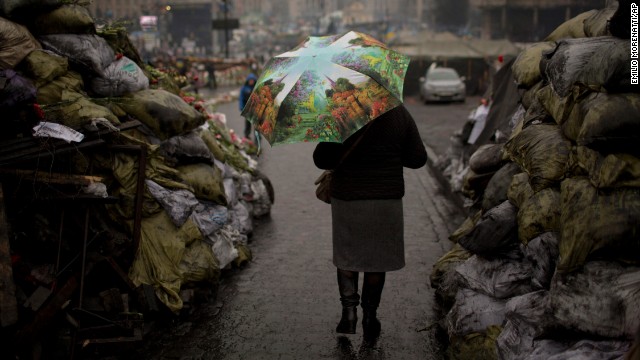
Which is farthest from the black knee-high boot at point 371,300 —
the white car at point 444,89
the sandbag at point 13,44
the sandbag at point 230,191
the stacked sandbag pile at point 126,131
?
the white car at point 444,89

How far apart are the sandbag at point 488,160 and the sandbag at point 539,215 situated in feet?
5.45

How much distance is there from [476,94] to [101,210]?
31255mm

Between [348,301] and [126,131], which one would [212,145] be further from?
[348,301]

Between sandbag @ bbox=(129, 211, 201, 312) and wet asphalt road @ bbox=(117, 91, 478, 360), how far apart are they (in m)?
0.26

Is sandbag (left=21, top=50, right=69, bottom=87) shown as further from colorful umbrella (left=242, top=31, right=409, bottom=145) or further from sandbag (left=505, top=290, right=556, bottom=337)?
sandbag (left=505, top=290, right=556, bottom=337)

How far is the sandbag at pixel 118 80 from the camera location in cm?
595

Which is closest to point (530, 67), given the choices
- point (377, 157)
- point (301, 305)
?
point (377, 157)

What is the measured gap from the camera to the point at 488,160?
19.4 feet

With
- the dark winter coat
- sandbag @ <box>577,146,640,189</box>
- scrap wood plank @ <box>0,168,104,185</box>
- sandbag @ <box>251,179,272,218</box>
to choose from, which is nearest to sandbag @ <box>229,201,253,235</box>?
sandbag @ <box>251,179,272,218</box>

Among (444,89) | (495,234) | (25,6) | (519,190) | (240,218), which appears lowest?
(444,89)

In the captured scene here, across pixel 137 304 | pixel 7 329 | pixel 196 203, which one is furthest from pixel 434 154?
pixel 7 329

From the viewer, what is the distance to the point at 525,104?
588 centimetres

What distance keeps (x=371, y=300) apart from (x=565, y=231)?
1.73 metres

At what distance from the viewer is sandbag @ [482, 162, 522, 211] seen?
506 centimetres
